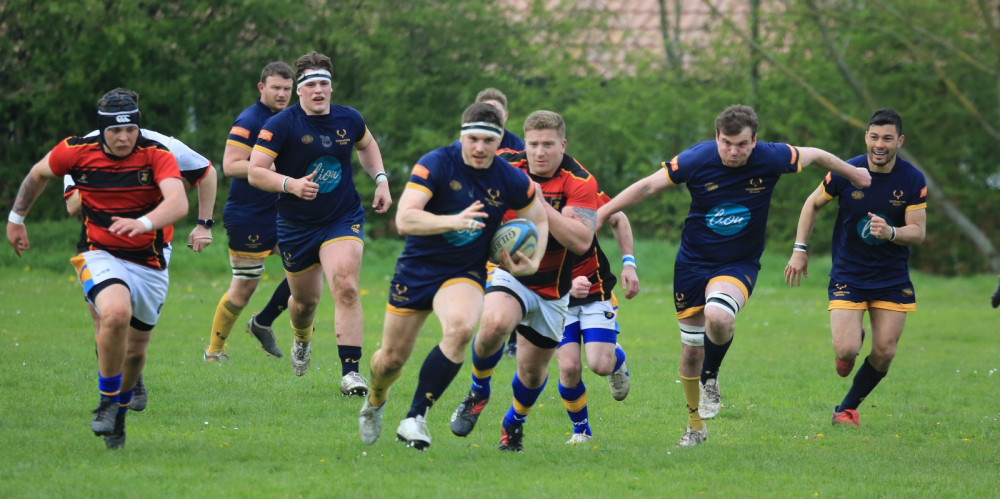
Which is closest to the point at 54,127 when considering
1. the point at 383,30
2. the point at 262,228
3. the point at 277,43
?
the point at 277,43

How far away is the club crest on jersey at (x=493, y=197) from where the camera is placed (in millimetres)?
7164

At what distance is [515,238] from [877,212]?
3769 millimetres

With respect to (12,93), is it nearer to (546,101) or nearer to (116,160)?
(546,101)

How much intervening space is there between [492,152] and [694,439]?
264 cm

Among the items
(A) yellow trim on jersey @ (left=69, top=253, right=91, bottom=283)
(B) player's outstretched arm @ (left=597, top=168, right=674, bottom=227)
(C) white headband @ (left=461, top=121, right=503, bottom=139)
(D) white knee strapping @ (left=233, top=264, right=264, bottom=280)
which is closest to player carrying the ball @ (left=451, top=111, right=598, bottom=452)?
(B) player's outstretched arm @ (left=597, top=168, right=674, bottom=227)

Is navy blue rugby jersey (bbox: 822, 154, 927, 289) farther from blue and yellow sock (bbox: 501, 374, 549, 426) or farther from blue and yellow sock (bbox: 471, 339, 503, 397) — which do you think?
blue and yellow sock (bbox: 471, 339, 503, 397)

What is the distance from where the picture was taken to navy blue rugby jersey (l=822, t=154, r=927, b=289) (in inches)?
372

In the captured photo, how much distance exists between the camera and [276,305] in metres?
11.4

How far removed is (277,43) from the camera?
23.6m

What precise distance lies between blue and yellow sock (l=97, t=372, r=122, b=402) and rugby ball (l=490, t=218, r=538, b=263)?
241 centimetres

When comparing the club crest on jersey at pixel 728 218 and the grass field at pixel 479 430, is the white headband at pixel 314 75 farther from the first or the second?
the club crest on jersey at pixel 728 218

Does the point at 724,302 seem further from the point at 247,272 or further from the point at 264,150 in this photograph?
the point at 247,272

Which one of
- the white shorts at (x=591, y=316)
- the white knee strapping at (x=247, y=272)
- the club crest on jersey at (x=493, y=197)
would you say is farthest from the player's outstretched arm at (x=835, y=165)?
the white knee strapping at (x=247, y=272)

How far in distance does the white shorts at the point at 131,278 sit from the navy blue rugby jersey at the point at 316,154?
197 centimetres
